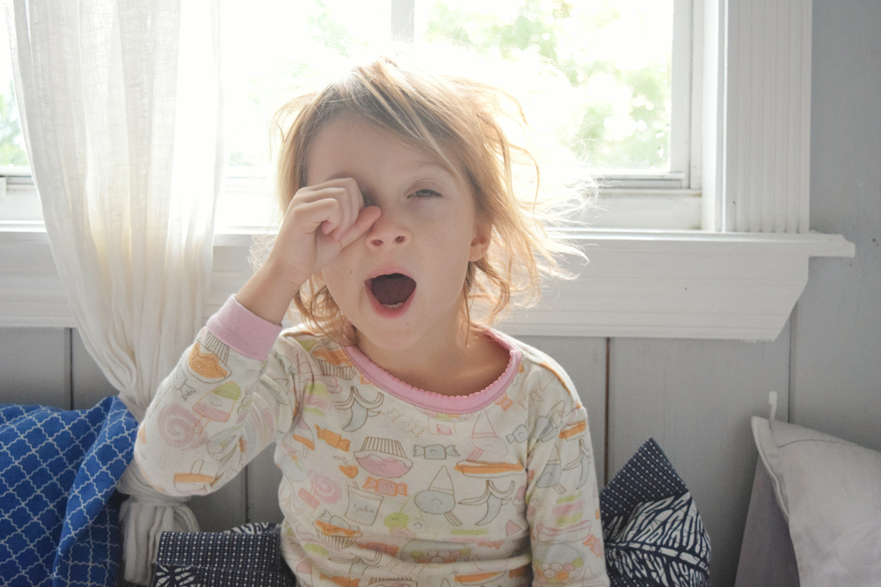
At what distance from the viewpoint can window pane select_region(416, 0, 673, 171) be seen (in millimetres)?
1200

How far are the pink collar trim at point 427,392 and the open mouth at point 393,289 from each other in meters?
0.11

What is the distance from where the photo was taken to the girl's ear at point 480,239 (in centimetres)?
89

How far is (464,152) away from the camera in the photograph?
817mm

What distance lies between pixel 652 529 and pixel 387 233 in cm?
54

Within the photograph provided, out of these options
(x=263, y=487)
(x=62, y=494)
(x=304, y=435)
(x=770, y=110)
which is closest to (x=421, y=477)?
(x=304, y=435)

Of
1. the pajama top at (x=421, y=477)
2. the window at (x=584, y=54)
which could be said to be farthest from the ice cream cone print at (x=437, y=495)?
the window at (x=584, y=54)

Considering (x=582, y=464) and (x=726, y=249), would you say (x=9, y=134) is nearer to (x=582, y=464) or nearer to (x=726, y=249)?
(x=582, y=464)

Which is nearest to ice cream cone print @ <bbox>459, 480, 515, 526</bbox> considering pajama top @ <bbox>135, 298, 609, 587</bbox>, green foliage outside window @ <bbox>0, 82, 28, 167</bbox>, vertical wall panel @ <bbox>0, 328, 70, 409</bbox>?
pajama top @ <bbox>135, 298, 609, 587</bbox>

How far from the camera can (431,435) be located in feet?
2.79

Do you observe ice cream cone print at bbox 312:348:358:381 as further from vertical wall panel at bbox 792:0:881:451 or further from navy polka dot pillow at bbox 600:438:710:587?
vertical wall panel at bbox 792:0:881:451

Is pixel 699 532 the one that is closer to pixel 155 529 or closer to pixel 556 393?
pixel 556 393

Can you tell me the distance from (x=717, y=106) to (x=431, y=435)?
2.28 feet

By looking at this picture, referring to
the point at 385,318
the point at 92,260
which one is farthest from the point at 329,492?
the point at 92,260

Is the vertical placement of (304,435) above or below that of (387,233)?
below
